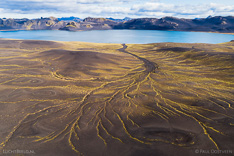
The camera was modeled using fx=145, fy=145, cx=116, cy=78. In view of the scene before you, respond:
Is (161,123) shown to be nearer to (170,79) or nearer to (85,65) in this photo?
(170,79)

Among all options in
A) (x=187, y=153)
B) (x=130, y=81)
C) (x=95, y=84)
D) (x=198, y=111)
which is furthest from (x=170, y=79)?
(x=187, y=153)

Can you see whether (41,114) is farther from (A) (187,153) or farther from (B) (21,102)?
(A) (187,153)

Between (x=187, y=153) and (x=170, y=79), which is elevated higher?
(x=170, y=79)

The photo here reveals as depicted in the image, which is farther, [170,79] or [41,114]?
[170,79]

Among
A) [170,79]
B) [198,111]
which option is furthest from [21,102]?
[170,79]

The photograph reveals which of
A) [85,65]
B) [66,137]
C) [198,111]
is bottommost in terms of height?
[66,137]

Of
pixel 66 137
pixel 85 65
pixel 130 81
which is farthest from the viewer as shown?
pixel 85 65

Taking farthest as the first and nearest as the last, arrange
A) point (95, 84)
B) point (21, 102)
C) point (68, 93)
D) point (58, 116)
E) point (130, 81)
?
point (130, 81) < point (95, 84) < point (68, 93) < point (21, 102) < point (58, 116)
